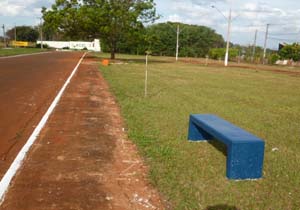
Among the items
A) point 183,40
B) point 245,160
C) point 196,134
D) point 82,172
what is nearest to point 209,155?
point 196,134

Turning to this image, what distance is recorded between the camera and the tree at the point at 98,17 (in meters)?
36.0

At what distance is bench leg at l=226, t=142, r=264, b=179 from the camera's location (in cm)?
477

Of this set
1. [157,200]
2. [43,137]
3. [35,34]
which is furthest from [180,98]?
[35,34]

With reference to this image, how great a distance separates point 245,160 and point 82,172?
2313 mm

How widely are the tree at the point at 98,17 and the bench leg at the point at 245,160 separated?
108 ft

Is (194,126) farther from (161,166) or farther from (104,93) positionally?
(104,93)

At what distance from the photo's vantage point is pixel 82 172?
16.4 feet

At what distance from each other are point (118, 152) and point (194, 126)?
1.67 metres

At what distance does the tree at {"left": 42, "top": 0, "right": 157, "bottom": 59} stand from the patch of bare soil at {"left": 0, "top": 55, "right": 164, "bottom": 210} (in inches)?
1166

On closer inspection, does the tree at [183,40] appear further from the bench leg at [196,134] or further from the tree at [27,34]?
the bench leg at [196,134]

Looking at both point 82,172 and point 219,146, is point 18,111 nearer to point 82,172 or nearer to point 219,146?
point 82,172

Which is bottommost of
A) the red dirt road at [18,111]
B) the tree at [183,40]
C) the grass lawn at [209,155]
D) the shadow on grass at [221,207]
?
the red dirt road at [18,111]

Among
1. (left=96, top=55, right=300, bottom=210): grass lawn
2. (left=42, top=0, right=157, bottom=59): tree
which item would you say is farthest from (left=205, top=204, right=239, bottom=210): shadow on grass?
(left=42, top=0, right=157, bottom=59): tree

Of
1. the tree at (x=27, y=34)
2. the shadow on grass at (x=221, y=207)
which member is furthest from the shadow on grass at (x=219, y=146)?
the tree at (x=27, y=34)
